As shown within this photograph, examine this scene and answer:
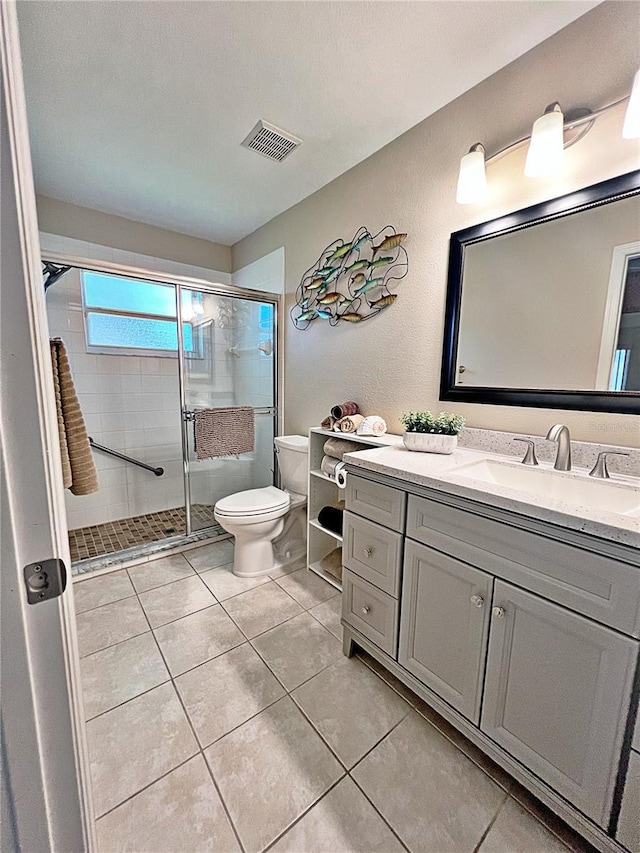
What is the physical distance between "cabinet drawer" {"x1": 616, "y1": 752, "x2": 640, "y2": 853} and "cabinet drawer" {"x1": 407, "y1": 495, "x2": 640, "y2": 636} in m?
0.31

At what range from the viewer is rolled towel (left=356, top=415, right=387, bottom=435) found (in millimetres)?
1800

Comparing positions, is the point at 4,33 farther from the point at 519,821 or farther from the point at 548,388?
the point at 519,821

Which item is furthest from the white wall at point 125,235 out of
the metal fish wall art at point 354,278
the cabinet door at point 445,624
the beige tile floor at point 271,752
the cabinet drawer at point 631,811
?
the cabinet drawer at point 631,811

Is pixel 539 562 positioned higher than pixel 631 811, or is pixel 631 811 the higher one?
pixel 539 562

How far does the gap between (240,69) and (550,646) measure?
224 centimetres

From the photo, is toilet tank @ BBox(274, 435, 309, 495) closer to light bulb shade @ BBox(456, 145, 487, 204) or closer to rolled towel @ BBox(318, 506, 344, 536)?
rolled towel @ BBox(318, 506, 344, 536)

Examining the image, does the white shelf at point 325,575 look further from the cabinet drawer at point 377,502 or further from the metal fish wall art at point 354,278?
the metal fish wall art at point 354,278

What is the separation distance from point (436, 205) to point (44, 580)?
1.93 m

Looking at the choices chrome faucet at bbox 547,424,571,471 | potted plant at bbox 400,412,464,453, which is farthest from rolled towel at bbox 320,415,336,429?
chrome faucet at bbox 547,424,571,471

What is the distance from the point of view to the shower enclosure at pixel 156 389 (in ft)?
8.14

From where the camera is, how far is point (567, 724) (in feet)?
2.85

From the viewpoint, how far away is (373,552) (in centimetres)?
135

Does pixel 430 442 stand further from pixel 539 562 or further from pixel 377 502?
pixel 539 562

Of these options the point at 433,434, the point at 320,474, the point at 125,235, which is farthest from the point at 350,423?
the point at 125,235
